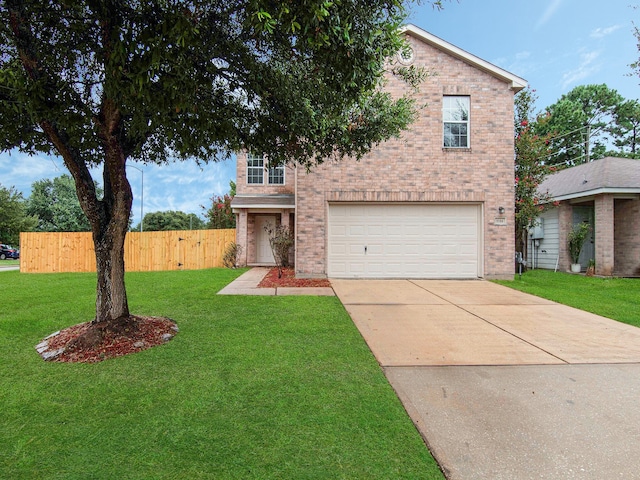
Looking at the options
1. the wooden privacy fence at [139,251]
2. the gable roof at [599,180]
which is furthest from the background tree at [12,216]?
the gable roof at [599,180]

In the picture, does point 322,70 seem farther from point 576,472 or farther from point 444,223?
point 444,223

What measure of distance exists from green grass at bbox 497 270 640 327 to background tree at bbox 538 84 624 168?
21.1m

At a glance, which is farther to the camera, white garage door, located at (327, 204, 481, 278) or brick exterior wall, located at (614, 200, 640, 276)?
brick exterior wall, located at (614, 200, 640, 276)

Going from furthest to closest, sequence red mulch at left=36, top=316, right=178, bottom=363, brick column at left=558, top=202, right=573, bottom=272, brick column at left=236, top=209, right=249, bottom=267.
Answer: brick column at left=236, top=209, right=249, bottom=267
brick column at left=558, top=202, right=573, bottom=272
red mulch at left=36, top=316, right=178, bottom=363

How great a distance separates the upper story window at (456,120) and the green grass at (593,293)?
430 cm

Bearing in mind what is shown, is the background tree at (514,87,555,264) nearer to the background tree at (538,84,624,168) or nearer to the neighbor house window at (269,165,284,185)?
the neighbor house window at (269,165,284,185)

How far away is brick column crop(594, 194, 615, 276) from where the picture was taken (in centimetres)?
1177

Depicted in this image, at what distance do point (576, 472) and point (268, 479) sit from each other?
1.91 meters

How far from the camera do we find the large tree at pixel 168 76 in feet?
11.0

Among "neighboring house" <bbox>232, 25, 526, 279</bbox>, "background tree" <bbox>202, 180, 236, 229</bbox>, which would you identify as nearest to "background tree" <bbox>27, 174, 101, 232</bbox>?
"background tree" <bbox>202, 180, 236, 229</bbox>

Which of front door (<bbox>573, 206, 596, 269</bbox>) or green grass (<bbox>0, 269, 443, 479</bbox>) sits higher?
front door (<bbox>573, 206, 596, 269</bbox>)

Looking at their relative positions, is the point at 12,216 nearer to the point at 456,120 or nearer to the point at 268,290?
the point at 268,290

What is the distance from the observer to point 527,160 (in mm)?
12273

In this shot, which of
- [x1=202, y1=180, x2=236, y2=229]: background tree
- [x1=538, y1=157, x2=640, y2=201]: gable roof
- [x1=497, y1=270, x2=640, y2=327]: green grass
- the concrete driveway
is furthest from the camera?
[x1=202, y1=180, x2=236, y2=229]: background tree
